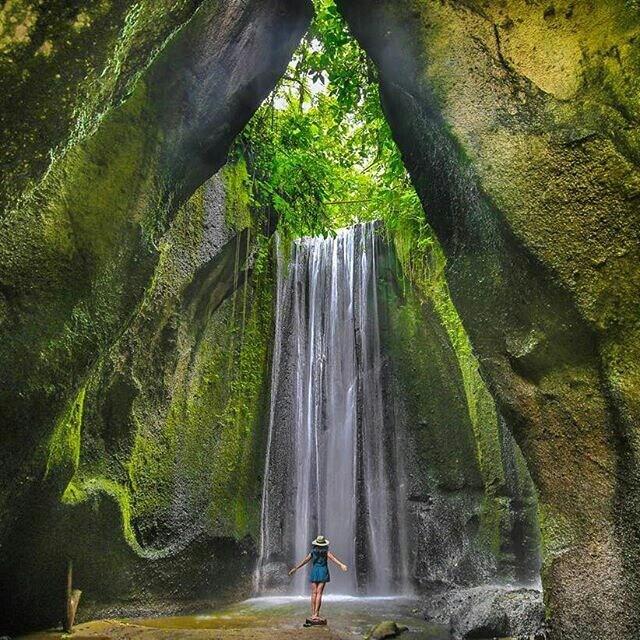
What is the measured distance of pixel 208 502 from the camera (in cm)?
998

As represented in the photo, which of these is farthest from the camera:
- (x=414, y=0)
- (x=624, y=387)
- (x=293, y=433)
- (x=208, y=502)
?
(x=293, y=433)

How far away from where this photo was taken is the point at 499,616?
681 centimetres

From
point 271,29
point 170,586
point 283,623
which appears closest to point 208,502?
point 170,586

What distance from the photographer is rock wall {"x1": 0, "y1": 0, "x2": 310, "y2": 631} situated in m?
3.22

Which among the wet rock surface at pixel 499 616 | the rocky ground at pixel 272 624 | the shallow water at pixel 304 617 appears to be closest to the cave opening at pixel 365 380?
the shallow water at pixel 304 617

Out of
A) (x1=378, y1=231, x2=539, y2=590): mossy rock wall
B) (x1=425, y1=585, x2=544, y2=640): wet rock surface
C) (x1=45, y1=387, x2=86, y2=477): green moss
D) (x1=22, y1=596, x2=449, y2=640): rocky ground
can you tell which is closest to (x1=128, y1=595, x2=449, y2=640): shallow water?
(x1=22, y1=596, x2=449, y2=640): rocky ground

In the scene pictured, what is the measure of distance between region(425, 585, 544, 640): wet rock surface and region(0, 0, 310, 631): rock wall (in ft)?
14.2

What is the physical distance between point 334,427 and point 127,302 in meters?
8.48

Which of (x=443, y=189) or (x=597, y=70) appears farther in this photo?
(x=443, y=189)

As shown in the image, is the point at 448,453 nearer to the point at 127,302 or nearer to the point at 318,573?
the point at 318,573

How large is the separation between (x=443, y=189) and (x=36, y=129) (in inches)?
161

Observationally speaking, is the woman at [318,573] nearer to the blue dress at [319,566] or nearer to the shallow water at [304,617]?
the blue dress at [319,566]

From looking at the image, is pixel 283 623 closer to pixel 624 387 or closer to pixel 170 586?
pixel 170 586

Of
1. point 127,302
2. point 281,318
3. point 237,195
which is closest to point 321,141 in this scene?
point 237,195
